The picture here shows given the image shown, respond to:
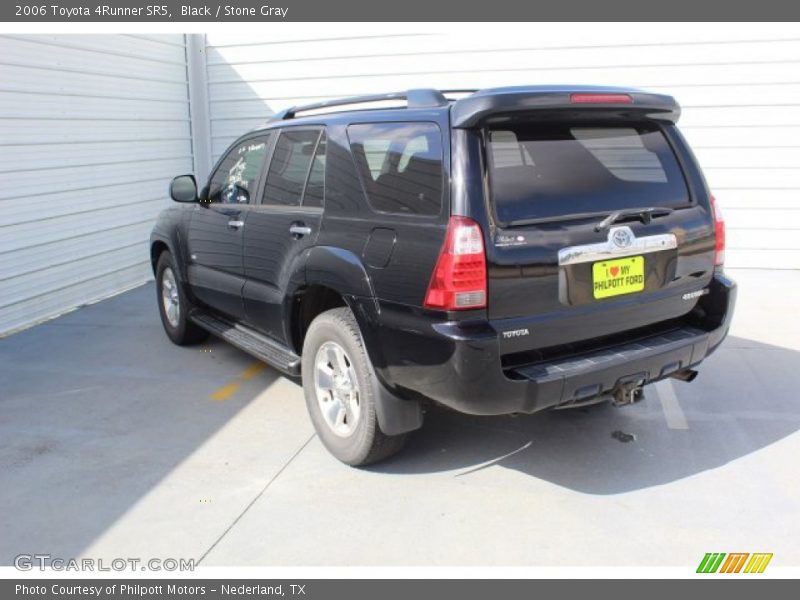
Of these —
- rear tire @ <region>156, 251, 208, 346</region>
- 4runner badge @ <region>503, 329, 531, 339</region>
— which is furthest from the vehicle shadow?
rear tire @ <region>156, 251, 208, 346</region>

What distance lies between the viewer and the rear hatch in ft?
10.2

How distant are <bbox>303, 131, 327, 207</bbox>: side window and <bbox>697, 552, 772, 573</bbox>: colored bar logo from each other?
8.33 feet

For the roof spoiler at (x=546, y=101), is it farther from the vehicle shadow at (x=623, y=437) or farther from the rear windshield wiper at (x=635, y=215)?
the vehicle shadow at (x=623, y=437)

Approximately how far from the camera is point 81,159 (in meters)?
7.68

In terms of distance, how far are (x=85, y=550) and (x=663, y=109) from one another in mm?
3408

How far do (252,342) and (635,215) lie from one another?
2588 millimetres

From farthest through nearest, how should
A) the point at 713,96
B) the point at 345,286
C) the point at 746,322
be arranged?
the point at 713,96
the point at 746,322
the point at 345,286

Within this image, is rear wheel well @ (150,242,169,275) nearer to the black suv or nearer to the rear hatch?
the black suv

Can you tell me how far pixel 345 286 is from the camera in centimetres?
358

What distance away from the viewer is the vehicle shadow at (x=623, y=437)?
3756mm

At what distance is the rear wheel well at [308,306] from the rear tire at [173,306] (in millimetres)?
1784

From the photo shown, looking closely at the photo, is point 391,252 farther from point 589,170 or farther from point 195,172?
point 195,172

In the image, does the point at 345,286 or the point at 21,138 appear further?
the point at 21,138

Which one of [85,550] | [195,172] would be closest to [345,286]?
[85,550]
